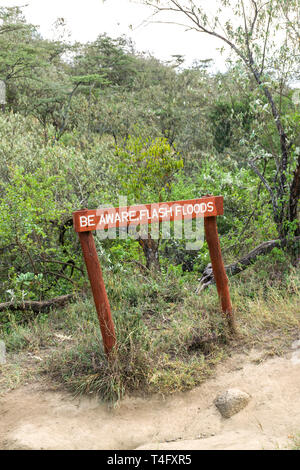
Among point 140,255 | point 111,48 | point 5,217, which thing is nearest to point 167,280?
point 140,255

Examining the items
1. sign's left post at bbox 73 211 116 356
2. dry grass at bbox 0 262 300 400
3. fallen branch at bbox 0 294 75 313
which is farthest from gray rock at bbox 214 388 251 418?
fallen branch at bbox 0 294 75 313

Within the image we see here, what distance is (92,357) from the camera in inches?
175

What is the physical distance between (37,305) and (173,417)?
11.1 ft

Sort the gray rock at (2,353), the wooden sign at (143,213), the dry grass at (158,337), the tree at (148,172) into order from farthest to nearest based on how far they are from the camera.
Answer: the tree at (148,172) < the gray rock at (2,353) < the dry grass at (158,337) < the wooden sign at (143,213)

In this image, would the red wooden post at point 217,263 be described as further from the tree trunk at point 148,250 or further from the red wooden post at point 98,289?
the tree trunk at point 148,250

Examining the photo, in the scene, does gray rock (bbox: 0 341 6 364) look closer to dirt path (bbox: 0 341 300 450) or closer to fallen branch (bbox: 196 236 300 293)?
dirt path (bbox: 0 341 300 450)

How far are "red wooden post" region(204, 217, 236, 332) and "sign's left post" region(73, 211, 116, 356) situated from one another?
1.13m

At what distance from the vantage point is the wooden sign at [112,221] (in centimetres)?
420

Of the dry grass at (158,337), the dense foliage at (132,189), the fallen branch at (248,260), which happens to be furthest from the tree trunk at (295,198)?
the dry grass at (158,337)

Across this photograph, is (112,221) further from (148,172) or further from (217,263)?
(148,172)

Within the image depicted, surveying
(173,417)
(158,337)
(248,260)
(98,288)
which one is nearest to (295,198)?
(248,260)

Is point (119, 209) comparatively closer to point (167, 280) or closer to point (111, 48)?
point (167, 280)

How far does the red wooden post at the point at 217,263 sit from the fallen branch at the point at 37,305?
9.45 ft

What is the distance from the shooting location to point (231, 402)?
3879mm
